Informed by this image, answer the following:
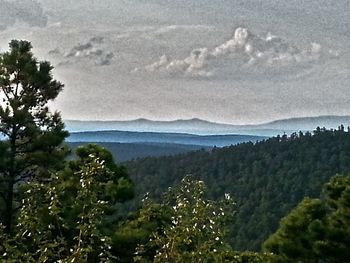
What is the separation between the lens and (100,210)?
711 cm

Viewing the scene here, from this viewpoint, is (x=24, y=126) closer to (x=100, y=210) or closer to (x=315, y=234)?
(x=315, y=234)

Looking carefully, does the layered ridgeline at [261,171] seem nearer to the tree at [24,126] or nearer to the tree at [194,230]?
the tree at [24,126]

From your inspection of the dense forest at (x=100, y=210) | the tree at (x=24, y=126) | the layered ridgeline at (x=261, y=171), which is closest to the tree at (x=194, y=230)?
the dense forest at (x=100, y=210)

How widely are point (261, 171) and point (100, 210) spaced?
412 ft

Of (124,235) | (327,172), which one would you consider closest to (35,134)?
(124,235)

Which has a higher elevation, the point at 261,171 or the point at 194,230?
the point at 194,230

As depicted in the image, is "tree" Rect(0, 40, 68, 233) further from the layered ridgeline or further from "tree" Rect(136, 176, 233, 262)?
the layered ridgeline

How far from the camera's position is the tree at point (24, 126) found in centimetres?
1964

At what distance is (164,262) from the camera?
7129 millimetres

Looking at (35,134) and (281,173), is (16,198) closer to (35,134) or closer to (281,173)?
(35,134)

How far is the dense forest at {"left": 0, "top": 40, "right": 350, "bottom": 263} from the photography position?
721 cm

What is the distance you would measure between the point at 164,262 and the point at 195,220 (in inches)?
20.1

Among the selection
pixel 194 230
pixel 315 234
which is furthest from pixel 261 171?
pixel 194 230

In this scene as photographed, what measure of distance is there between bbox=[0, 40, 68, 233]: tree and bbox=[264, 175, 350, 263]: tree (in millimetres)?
6850
